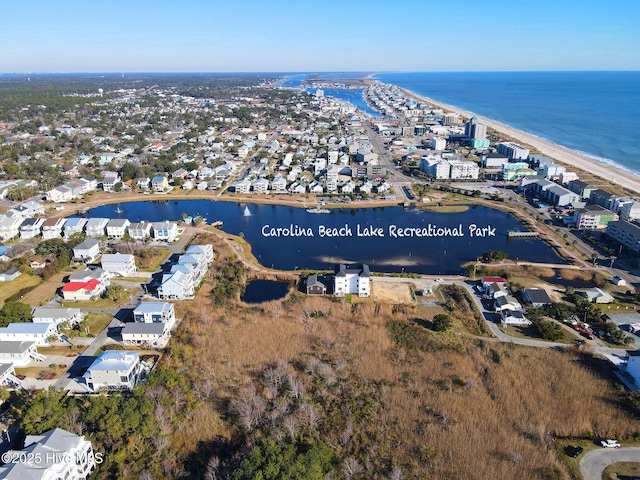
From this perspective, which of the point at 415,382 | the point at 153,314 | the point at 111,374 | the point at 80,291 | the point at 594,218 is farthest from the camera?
the point at 594,218

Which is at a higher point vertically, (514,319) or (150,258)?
(150,258)

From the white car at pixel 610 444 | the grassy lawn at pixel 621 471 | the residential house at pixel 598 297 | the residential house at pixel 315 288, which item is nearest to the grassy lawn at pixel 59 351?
the residential house at pixel 315 288

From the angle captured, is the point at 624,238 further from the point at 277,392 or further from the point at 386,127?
the point at 386,127

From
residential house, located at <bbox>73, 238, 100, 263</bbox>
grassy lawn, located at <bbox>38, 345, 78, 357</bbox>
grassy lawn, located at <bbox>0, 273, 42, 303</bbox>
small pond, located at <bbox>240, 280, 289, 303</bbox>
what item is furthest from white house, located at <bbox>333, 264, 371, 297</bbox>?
grassy lawn, located at <bbox>0, 273, 42, 303</bbox>

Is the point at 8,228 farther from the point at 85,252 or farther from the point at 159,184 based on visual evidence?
the point at 159,184

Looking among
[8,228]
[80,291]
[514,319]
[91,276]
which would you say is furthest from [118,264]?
[514,319]

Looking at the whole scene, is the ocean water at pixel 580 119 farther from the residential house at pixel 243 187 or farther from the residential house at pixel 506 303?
the residential house at pixel 243 187

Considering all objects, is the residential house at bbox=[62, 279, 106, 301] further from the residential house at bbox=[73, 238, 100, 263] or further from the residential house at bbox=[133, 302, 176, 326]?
the residential house at bbox=[73, 238, 100, 263]
